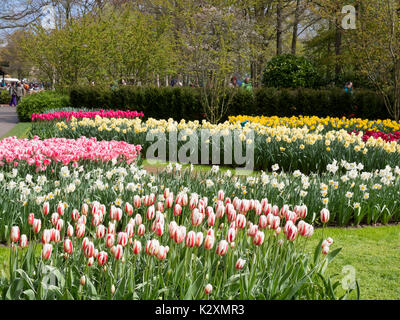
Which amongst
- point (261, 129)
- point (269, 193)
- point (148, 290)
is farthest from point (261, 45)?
point (148, 290)

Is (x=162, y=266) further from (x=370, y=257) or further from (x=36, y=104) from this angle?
(x=36, y=104)

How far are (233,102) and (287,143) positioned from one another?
8.10 meters

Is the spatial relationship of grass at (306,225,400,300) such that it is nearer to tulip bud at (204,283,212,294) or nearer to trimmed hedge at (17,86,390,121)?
tulip bud at (204,283,212,294)

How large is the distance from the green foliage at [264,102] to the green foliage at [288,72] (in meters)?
2.04

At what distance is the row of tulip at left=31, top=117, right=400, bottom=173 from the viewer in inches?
282

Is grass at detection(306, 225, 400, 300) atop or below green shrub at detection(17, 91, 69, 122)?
below

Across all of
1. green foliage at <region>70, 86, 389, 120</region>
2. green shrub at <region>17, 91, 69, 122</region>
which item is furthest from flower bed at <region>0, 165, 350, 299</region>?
green shrub at <region>17, 91, 69, 122</region>

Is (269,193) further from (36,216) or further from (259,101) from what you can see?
(259,101)

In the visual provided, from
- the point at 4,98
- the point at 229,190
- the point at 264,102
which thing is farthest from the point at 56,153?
the point at 4,98

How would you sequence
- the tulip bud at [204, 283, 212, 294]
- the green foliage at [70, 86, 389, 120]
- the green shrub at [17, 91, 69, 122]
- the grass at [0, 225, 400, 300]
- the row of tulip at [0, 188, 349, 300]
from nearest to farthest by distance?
the tulip bud at [204, 283, 212, 294] < the row of tulip at [0, 188, 349, 300] < the grass at [0, 225, 400, 300] < the green foliage at [70, 86, 389, 120] < the green shrub at [17, 91, 69, 122]

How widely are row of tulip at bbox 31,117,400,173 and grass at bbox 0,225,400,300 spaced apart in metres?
2.01

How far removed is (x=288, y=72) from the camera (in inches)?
699
